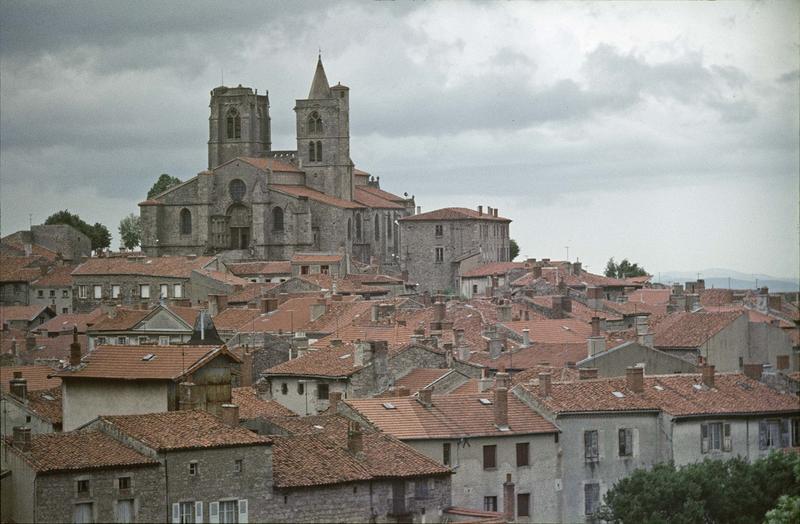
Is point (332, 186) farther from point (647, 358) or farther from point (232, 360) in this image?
point (232, 360)

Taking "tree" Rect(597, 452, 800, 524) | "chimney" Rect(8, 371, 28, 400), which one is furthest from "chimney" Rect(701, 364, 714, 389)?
"chimney" Rect(8, 371, 28, 400)

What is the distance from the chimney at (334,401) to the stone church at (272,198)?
191ft

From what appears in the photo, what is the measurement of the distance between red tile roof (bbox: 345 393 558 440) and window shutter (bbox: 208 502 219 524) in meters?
5.87

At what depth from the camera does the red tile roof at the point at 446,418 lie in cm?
3284

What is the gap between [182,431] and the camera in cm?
2798

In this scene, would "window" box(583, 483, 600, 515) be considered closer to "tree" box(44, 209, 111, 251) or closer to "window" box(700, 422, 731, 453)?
"window" box(700, 422, 731, 453)

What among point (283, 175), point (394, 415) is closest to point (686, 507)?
point (394, 415)

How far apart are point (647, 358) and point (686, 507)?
10696mm

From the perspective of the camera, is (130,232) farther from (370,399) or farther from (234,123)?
(370,399)

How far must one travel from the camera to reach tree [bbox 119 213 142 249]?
366 ft

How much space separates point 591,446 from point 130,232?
80.4 metres

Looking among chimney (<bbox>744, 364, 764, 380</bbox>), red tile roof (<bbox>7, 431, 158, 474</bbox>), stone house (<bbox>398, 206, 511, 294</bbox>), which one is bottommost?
red tile roof (<bbox>7, 431, 158, 474</bbox>)

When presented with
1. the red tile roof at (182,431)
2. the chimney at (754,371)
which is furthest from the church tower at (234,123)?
the red tile roof at (182,431)

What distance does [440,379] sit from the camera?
38.5 meters
